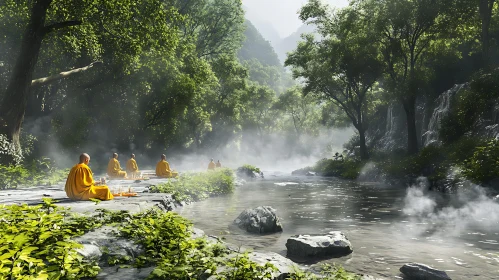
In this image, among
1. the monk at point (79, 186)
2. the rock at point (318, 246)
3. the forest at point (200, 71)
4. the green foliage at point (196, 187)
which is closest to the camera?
the rock at point (318, 246)

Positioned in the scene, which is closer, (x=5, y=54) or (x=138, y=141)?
(x=5, y=54)

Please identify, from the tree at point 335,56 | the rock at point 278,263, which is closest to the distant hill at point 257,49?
the tree at point 335,56

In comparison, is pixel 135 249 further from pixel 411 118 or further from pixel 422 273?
pixel 411 118

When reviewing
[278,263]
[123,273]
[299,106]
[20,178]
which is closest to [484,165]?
[278,263]

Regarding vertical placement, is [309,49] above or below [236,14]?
below

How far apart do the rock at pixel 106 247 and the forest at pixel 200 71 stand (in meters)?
13.1

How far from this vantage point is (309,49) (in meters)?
42.5

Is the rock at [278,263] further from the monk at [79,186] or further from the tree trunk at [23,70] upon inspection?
the tree trunk at [23,70]

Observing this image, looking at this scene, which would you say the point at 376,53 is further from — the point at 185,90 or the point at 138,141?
the point at 138,141

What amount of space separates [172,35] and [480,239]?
58.7ft

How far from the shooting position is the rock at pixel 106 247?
17.3 ft

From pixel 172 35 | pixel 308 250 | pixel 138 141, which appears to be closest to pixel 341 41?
pixel 172 35

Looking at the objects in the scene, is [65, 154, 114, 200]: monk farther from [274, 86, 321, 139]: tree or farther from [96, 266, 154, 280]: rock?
[274, 86, 321, 139]: tree

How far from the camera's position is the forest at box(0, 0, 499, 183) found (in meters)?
19.3
